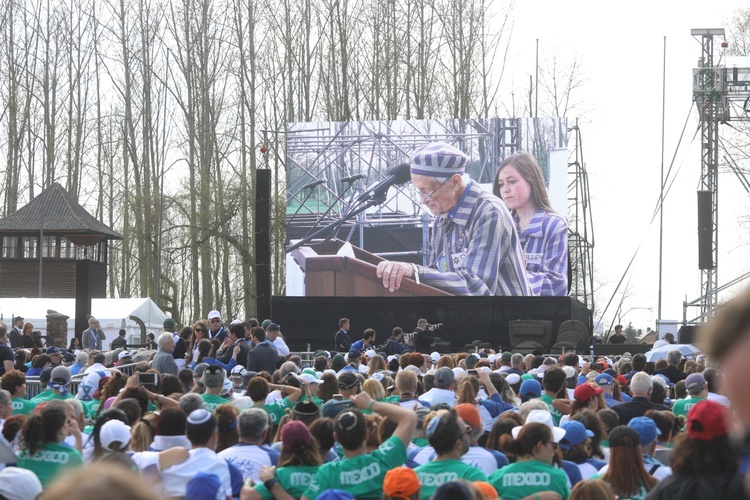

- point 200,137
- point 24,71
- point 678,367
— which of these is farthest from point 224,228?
point 678,367

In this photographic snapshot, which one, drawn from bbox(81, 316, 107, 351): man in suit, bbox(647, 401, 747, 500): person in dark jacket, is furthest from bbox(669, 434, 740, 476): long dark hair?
bbox(81, 316, 107, 351): man in suit

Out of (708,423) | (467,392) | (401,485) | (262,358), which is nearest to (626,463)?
(401,485)

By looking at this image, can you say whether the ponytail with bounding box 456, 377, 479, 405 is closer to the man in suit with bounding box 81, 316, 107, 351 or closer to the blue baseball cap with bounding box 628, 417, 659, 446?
the blue baseball cap with bounding box 628, 417, 659, 446

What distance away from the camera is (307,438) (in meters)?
5.42

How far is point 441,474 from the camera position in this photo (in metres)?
5.28

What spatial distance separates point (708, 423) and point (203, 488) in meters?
2.50

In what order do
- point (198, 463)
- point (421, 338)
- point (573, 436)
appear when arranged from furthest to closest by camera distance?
1. point (421, 338)
2. point (573, 436)
3. point (198, 463)

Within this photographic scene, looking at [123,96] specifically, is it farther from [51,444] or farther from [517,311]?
[51,444]

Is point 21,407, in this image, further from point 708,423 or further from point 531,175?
point 531,175

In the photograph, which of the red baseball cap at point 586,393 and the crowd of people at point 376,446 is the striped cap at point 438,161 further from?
the red baseball cap at point 586,393

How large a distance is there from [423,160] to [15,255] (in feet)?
83.7

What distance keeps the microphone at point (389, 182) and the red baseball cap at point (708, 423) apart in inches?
1000

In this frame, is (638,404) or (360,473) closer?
(360,473)

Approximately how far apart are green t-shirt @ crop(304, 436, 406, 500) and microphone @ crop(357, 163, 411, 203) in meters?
23.7
